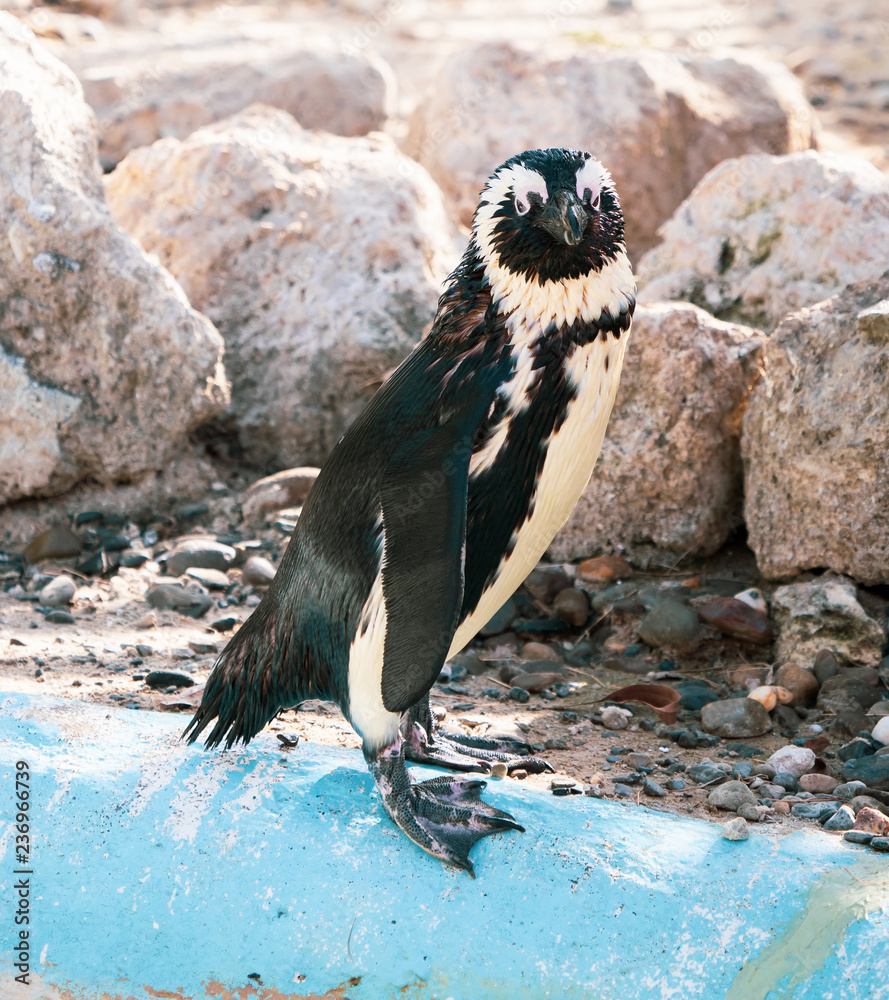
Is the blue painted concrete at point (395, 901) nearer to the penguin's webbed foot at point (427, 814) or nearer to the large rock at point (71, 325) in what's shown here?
the penguin's webbed foot at point (427, 814)

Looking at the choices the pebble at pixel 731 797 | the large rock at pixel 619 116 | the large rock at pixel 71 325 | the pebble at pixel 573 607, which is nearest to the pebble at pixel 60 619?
the large rock at pixel 71 325

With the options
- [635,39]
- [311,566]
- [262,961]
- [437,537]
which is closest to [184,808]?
[262,961]

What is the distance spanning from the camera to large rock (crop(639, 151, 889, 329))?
3859 mm

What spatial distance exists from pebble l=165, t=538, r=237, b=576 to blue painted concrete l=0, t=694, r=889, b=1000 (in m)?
1.55

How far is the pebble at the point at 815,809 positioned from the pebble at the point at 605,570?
4.16ft

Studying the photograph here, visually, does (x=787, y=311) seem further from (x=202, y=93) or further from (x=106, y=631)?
(x=202, y=93)

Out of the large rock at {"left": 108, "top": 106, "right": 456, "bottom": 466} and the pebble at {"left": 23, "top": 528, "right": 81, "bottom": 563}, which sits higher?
the large rock at {"left": 108, "top": 106, "right": 456, "bottom": 466}

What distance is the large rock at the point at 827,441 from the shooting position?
9.82 ft

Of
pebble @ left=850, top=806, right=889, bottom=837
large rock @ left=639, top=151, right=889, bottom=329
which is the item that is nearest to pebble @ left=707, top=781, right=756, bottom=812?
pebble @ left=850, top=806, right=889, bottom=837

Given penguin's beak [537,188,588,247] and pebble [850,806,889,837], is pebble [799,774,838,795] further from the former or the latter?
penguin's beak [537,188,588,247]

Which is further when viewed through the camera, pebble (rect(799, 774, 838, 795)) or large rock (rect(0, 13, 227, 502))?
large rock (rect(0, 13, 227, 502))

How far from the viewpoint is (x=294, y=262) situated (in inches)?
183

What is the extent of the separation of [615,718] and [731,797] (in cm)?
54

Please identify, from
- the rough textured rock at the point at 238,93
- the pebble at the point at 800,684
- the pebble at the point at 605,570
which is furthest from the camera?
the rough textured rock at the point at 238,93
